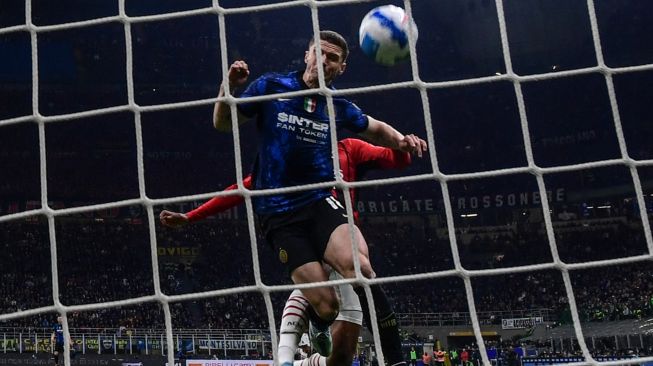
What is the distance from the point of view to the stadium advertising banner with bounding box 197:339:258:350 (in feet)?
53.8

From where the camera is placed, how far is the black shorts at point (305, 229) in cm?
347

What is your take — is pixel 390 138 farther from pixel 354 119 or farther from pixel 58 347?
pixel 58 347

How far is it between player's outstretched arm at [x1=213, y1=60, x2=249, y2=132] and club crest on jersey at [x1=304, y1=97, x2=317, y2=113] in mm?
293

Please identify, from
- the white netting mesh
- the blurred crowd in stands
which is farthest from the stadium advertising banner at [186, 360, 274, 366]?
the white netting mesh

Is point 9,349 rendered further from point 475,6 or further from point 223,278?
point 475,6

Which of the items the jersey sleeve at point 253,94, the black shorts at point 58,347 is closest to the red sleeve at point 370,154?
the jersey sleeve at point 253,94

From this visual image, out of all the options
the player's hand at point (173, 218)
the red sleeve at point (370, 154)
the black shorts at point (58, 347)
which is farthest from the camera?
the black shorts at point (58, 347)

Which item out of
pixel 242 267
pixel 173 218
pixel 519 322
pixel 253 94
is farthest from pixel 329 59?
pixel 242 267

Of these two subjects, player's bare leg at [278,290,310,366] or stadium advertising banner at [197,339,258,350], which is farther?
stadium advertising banner at [197,339,258,350]

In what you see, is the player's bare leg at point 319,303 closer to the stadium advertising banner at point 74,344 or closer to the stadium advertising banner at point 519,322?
the stadium advertising banner at point 74,344

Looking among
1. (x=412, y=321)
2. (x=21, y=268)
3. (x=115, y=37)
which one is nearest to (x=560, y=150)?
(x=412, y=321)

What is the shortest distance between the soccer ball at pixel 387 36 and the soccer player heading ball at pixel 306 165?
147 mm

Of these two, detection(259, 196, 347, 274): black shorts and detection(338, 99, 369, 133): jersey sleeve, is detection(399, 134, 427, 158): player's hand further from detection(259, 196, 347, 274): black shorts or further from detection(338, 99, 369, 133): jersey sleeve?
detection(259, 196, 347, 274): black shorts

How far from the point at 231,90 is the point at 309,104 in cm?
57
